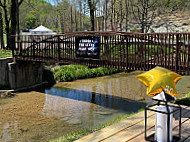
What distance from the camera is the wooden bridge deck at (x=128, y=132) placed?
476 centimetres

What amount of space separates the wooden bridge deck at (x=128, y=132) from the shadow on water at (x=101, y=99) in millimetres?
4799

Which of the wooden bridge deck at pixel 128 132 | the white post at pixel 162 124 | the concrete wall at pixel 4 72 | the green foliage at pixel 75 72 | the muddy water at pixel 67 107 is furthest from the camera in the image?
the green foliage at pixel 75 72

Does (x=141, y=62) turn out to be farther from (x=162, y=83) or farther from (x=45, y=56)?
(x=45, y=56)

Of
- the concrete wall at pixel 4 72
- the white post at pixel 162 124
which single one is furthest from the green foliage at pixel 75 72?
the white post at pixel 162 124

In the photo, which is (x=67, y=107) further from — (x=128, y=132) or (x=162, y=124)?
(x=162, y=124)

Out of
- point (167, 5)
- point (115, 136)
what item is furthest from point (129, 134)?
point (167, 5)

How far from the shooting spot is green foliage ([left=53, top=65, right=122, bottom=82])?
57.8ft

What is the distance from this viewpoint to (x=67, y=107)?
11.7m

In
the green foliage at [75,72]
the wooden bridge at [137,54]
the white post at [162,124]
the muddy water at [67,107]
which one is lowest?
the muddy water at [67,107]

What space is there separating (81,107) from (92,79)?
638 centimetres

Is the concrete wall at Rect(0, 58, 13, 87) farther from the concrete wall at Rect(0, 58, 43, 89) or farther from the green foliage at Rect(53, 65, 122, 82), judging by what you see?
the green foliage at Rect(53, 65, 122, 82)

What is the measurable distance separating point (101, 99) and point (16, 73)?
5.93 metres

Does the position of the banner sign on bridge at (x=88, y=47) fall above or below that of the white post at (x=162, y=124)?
above

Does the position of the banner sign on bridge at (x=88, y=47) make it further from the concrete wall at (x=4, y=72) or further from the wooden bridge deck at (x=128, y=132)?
the concrete wall at (x=4, y=72)
